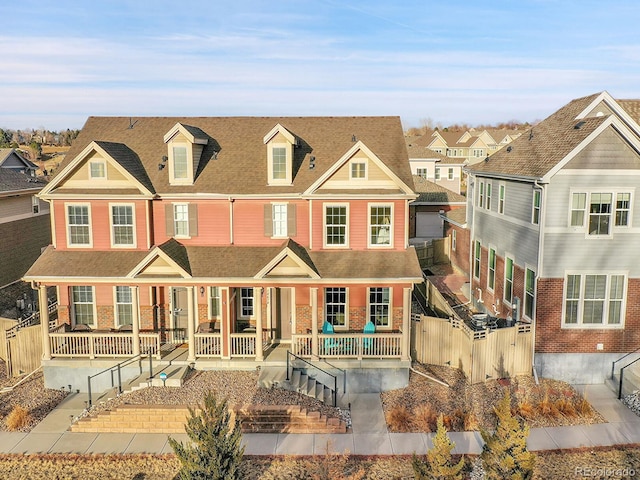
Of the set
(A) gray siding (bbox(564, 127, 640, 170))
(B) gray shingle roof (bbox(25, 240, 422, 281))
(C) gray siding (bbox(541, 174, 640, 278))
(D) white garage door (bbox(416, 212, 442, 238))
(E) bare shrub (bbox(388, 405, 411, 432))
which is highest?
(A) gray siding (bbox(564, 127, 640, 170))

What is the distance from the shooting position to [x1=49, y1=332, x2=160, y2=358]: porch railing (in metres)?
18.8

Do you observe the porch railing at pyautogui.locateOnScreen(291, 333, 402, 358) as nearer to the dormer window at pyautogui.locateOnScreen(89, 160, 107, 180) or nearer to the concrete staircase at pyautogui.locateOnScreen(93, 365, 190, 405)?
the concrete staircase at pyautogui.locateOnScreen(93, 365, 190, 405)

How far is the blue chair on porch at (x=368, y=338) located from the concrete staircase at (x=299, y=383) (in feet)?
6.42

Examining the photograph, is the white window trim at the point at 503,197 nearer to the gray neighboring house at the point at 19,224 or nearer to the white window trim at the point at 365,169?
the white window trim at the point at 365,169

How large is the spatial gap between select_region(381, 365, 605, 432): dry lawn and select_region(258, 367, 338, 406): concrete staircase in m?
2.08

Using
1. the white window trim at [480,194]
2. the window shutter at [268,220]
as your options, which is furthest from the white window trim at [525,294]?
the window shutter at [268,220]

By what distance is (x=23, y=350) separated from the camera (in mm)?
19844

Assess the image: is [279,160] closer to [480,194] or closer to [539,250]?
[539,250]

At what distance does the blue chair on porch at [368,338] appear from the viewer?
741 inches

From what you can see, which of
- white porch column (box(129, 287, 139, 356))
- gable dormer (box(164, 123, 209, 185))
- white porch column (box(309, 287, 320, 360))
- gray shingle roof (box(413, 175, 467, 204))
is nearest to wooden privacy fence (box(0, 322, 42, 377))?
white porch column (box(129, 287, 139, 356))

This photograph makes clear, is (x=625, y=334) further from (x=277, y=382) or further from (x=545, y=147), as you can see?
(x=277, y=382)

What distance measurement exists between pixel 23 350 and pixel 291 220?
1195 cm

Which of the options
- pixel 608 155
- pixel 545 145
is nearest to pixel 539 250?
pixel 608 155

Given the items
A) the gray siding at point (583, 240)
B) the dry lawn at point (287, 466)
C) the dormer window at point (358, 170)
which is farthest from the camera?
the dormer window at point (358, 170)
